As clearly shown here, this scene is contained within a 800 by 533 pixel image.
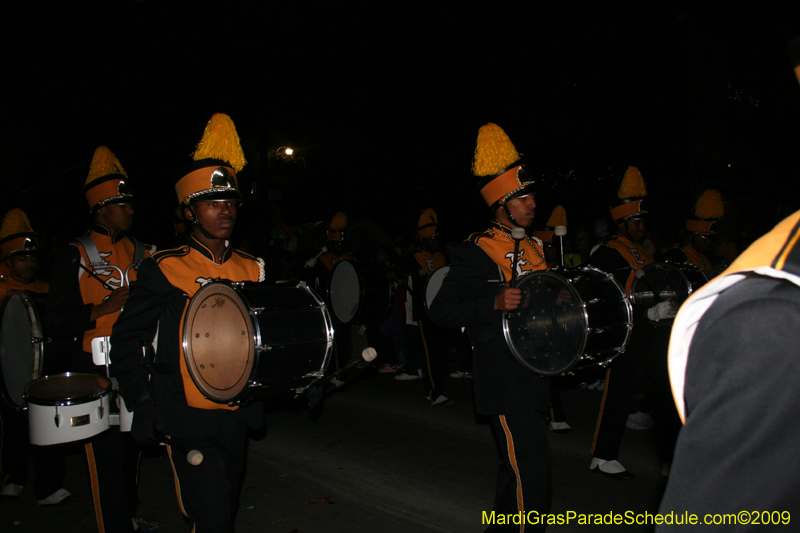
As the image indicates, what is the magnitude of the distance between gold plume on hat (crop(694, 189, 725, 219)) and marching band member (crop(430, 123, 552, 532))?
13.4ft

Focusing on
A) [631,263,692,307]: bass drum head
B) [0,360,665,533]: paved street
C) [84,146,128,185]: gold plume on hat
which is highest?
[84,146,128,185]: gold plume on hat

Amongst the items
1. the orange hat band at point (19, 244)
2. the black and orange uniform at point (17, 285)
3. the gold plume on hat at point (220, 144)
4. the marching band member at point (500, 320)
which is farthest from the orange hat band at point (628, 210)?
the orange hat band at point (19, 244)

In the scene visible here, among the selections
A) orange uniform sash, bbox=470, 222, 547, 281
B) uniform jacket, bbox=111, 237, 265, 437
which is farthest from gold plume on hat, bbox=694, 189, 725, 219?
uniform jacket, bbox=111, 237, 265, 437

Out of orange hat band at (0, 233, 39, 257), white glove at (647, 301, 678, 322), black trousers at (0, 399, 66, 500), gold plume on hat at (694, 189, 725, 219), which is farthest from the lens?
gold plume on hat at (694, 189, 725, 219)

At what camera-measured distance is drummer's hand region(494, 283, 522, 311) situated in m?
3.12

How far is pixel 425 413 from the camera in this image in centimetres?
728

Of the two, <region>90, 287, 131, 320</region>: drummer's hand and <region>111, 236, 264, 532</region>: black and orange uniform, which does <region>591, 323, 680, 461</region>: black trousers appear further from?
Answer: <region>90, 287, 131, 320</region>: drummer's hand

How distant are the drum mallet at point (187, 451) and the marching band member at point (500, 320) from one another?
154 centimetres

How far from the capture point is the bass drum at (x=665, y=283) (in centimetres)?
482

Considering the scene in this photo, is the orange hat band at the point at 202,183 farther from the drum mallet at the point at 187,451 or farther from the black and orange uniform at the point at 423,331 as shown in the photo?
the black and orange uniform at the point at 423,331

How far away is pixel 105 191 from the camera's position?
426cm

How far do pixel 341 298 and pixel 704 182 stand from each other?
43.5 ft

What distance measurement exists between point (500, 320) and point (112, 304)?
8.10ft

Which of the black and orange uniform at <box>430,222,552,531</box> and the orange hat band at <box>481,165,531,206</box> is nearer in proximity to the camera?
the black and orange uniform at <box>430,222,552,531</box>
